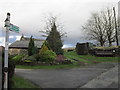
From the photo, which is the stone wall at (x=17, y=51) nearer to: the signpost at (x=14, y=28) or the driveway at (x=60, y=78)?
the driveway at (x=60, y=78)

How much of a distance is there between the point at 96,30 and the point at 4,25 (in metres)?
38.0

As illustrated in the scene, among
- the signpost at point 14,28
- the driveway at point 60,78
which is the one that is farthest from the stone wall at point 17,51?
the signpost at point 14,28

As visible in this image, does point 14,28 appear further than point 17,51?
No

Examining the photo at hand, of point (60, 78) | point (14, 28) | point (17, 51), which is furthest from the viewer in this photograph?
point (17, 51)

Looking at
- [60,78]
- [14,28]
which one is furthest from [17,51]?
A: [14,28]

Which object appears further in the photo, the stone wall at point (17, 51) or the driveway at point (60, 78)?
the stone wall at point (17, 51)

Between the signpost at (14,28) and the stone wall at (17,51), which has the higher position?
the signpost at (14,28)

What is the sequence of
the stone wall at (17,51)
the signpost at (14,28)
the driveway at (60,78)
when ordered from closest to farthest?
the signpost at (14,28)
the driveway at (60,78)
the stone wall at (17,51)

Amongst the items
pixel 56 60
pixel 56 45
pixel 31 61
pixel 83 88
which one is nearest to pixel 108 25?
pixel 56 45

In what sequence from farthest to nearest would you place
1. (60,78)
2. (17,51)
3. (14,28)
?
(17,51) → (60,78) → (14,28)

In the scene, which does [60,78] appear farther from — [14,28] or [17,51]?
[17,51]

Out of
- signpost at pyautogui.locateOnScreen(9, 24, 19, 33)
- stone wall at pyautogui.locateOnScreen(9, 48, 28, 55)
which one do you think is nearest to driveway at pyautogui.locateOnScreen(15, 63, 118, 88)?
signpost at pyautogui.locateOnScreen(9, 24, 19, 33)

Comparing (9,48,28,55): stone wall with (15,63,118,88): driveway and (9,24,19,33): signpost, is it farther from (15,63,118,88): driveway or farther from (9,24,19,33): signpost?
(9,24,19,33): signpost

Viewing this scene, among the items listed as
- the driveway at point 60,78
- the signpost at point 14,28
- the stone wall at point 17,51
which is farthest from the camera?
the stone wall at point 17,51
